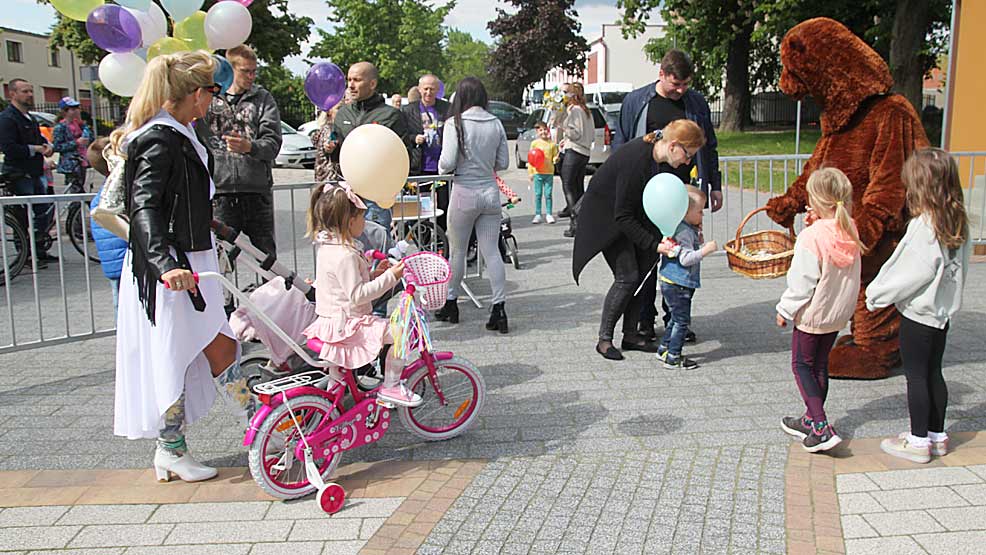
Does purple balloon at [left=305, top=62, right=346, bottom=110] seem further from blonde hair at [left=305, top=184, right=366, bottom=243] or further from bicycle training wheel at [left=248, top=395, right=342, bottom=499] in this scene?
bicycle training wheel at [left=248, top=395, right=342, bottom=499]

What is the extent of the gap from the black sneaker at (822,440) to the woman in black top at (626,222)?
1.75 m

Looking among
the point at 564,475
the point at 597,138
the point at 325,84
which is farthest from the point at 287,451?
the point at 597,138

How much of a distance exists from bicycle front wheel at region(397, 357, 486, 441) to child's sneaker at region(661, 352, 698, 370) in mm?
1783

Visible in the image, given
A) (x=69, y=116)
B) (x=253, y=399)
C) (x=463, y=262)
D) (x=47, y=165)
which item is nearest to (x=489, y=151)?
(x=463, y=262)

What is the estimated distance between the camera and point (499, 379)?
18.7 feet

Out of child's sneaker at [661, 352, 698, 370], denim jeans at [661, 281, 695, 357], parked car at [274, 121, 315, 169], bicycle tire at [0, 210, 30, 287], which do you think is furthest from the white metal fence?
parked car at [274, 121, 315, 169]

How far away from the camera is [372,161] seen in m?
4.30

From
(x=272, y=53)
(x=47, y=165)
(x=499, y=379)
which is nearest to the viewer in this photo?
(x=499, y=379)

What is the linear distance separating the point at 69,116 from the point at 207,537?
11650 mm

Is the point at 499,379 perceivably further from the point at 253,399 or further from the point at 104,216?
the point at 104,216

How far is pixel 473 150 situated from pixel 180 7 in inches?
88.9

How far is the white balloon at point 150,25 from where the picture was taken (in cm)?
531

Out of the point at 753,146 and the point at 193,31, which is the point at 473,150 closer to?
the point at 193,31

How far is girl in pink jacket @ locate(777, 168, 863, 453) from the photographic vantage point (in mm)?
4293
